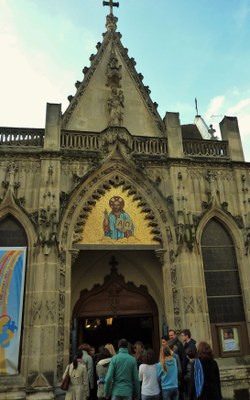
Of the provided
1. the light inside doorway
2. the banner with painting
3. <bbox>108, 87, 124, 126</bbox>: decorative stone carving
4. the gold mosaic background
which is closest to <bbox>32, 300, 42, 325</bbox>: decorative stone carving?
the banner with painting

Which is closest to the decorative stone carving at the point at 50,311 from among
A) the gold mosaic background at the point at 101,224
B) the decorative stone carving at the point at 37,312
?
the decorative stone carving at the point at 37,312

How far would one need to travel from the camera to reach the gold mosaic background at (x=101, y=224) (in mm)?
11531

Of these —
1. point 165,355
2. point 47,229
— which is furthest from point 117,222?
point 165,355

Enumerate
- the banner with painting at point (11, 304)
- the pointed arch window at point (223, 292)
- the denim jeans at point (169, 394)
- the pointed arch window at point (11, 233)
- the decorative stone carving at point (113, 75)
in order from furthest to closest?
1. the decorative stone carving at point (113, 75)
2. the pointed arch window at point (223, 292)
3. the pointed arch window at point (11, 233)
4. the banner with painting at point (11, 304)
5. the denim jeans at point (169, 394)

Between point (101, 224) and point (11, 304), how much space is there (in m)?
3.85

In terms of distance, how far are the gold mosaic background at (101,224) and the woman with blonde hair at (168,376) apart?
6.01 meters

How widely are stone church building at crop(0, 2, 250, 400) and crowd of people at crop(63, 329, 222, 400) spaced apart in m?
3.15

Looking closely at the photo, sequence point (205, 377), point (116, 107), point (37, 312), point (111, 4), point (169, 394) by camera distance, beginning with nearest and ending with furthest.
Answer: point (205, 377) → point (169, 394) → point (37, 312) → point (116, 107) → point (111, 4)

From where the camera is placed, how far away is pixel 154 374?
5770 mm

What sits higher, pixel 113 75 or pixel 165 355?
pixel 113 75

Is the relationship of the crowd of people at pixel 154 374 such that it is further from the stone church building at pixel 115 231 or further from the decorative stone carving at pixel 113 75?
the decorative stone carving at pixel 113 75

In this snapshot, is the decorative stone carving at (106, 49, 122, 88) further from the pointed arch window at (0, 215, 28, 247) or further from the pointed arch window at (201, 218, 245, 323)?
the pointed arch window at (0, 215, 28, 247)

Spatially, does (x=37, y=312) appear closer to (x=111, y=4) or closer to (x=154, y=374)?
(x=154, y=374)

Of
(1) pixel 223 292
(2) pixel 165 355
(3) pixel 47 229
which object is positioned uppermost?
(3) pixel 47 229
